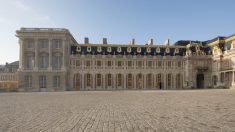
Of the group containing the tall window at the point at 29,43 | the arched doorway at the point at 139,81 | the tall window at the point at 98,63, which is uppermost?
the tall window at the point at 29,43

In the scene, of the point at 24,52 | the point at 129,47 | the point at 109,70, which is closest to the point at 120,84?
the point at 109,70

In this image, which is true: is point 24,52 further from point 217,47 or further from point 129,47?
point 217,47

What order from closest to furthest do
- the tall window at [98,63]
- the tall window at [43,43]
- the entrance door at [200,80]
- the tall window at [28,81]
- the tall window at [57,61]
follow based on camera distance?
the tall window at [28,81] < the tall window at [43,43] < the tall window at [57,61] < the tall window at [98,63] < the entrance door at [200,80]


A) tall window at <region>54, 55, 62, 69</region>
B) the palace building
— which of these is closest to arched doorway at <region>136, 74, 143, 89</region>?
the palace building

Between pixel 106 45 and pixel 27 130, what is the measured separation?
55.9m

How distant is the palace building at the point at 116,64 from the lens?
5522 cm

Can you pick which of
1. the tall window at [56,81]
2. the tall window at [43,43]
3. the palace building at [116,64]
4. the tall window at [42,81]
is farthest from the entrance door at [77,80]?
the tall window at [43,43]

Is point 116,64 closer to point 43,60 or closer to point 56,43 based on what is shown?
point 56,43

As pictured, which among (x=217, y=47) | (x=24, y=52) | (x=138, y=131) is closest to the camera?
(x=138, y=131)

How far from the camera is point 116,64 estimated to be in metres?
62.2

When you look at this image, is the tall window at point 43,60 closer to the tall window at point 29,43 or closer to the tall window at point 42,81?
the tall window at point 42,81

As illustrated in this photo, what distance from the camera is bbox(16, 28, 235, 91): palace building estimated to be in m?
55.2

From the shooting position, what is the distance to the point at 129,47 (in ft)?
211

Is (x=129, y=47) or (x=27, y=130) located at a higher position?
(x=129, y=47)
